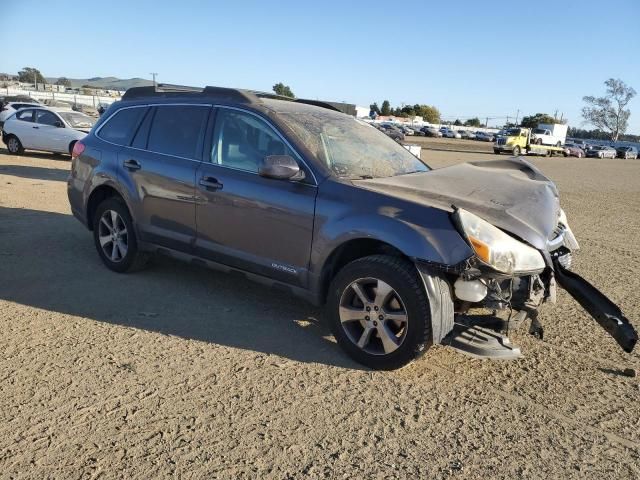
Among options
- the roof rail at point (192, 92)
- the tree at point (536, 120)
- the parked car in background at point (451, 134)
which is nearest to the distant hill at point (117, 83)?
the roof rail at point (192, 92)

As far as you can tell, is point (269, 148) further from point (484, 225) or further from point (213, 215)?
point (484, 225)

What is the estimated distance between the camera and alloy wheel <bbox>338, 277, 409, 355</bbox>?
3.62 meters

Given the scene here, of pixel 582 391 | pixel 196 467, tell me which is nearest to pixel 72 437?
pixel 196 467

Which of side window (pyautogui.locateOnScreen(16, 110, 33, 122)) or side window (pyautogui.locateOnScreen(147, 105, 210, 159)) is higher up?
side window (pyautogui.locateOnScreen(147, 105, 210, 159))

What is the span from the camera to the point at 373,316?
146 inches

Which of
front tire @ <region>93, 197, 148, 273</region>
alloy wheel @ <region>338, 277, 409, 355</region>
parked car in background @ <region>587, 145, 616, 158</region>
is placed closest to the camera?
alloy wheel @ <region>338, 277, 409, 355</region>

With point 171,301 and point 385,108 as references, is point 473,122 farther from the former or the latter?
point 171,301

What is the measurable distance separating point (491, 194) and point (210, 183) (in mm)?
2244

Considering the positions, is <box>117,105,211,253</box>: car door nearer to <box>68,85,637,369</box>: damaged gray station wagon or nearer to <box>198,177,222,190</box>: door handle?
<box>68,85,637,369</box>: damaged gray station wagon

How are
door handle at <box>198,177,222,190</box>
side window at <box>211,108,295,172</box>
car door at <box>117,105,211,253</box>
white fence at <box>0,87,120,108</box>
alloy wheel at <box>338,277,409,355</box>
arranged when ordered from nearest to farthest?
alloy wheel at <box>338,277,409,355</box> → side window at <box>211,108,295,172</box> → door handle at <box>198,177,222,190</box> → car door at <box>117,105,211,253</box> → white fence at <box>0,87,120,108</box>

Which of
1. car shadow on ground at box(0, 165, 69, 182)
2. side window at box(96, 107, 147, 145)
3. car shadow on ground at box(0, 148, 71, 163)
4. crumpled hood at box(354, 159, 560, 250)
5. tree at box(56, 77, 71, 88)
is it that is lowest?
car shadow on ground at box(0, 148, 71, 163)

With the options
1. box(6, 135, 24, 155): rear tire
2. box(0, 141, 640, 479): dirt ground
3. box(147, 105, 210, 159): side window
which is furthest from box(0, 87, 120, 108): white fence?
box(0, 141, 640, 479): dirt ground

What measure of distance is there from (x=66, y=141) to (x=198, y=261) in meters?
13.4

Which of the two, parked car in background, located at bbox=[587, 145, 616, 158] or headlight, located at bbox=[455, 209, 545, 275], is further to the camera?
parked car in background, located at bbox=[587, 145, 616, 158]
